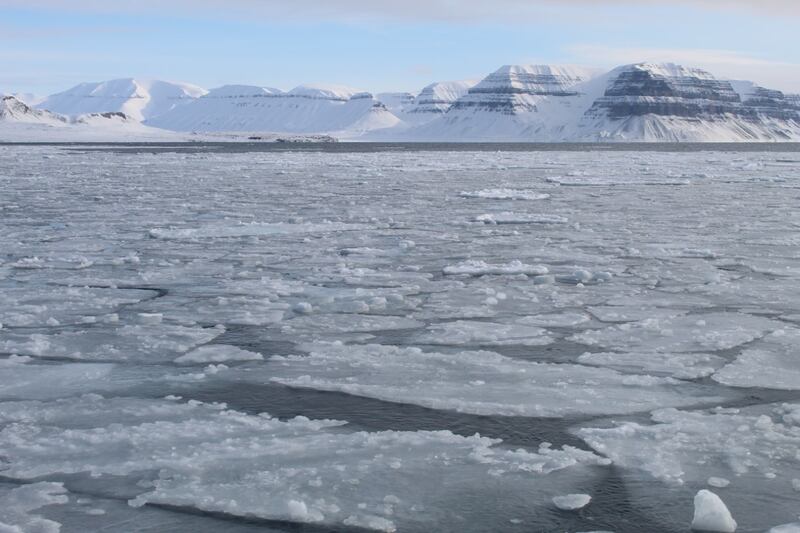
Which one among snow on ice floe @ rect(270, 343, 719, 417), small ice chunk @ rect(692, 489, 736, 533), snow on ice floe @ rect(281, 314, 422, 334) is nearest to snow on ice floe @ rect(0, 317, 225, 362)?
snow on ice floe @ rect(281, 314, 422, 334)

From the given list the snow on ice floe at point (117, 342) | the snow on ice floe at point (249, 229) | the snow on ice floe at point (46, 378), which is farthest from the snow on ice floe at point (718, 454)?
the snow on ice floe at point (249, 229)

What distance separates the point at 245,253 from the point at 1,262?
119 inches

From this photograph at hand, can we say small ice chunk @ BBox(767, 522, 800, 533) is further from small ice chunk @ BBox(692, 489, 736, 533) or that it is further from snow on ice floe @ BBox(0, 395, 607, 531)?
snow on ice floe @ BBox(0, 395, 607, 531)

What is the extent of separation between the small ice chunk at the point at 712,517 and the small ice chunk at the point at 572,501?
496 millimetres

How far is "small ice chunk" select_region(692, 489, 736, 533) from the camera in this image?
3.75 metres

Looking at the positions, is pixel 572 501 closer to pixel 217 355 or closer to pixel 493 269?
pixel 217 355

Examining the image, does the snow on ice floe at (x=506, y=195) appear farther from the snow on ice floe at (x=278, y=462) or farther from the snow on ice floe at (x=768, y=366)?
the snow on ice floe at (x=278, y=462)

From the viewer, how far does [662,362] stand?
646cm

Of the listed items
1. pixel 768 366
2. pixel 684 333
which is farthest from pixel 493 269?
pixel 768 366

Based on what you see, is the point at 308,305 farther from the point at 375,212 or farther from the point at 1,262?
the point at 375,212

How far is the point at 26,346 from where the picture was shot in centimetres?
689

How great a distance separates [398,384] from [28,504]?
2534 mm

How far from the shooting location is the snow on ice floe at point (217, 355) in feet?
21.6

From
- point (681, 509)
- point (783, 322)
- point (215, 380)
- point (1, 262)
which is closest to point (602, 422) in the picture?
point (681, 509)
